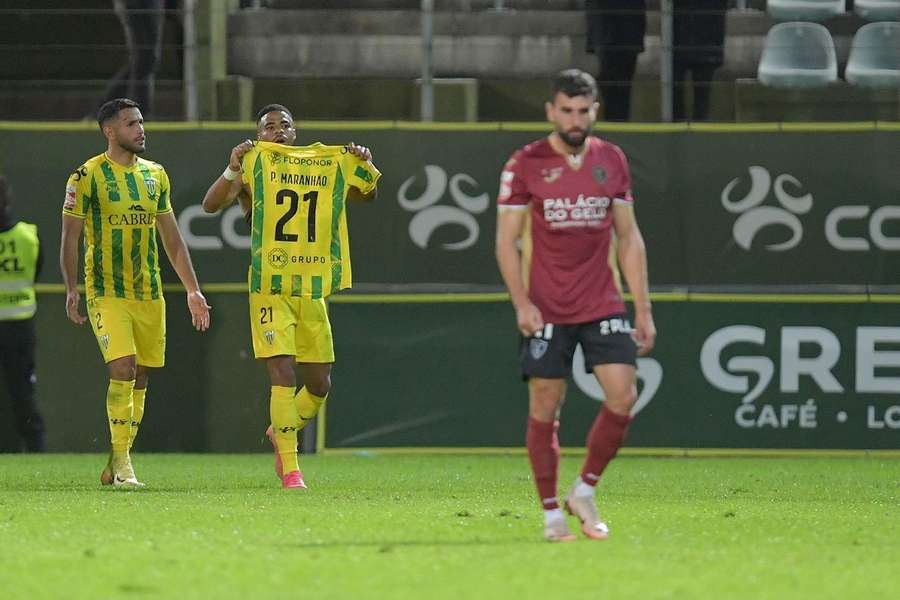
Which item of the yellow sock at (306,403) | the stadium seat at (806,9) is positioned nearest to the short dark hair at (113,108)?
the yellow sock at (306,403)

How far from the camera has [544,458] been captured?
7695 millimetres

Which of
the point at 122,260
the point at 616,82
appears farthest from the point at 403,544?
the point at 616,82

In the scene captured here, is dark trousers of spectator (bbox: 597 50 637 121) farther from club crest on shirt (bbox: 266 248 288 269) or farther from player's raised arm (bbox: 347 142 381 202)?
club crest on shirt (bbox: 266 248 288 269)

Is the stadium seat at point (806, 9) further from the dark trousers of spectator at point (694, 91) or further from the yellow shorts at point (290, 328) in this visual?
the yellow shorts at point (290, 328)

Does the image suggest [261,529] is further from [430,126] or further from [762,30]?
[762,30]

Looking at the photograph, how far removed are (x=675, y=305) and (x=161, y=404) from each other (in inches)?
158

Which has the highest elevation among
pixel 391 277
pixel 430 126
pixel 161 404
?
pixel 430 126

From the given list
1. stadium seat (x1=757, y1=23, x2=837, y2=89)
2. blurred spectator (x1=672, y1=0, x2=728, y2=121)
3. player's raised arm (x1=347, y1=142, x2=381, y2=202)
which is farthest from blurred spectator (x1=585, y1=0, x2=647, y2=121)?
player's raised arm (x1=347, y1=142, x2=381, y2=202)

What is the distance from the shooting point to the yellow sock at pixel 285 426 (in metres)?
10.6

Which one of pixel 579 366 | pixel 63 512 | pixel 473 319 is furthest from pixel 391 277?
pixel 63 512

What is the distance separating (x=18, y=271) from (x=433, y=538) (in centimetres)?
751

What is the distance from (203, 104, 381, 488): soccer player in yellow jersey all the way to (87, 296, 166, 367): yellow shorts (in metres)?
0.69

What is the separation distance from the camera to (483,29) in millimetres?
16031

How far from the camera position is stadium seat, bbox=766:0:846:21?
15367mm
